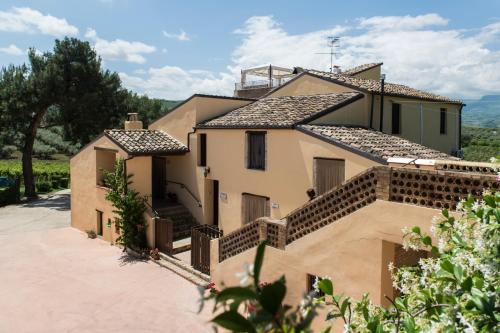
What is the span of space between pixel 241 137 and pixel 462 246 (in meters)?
12.9

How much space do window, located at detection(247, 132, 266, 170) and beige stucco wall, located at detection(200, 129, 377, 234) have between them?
231mm

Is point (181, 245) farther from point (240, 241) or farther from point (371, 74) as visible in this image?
point (371, 74)

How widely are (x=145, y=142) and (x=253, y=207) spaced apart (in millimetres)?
6295

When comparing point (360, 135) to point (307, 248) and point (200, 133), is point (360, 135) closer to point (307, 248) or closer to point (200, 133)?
point (307, 248)

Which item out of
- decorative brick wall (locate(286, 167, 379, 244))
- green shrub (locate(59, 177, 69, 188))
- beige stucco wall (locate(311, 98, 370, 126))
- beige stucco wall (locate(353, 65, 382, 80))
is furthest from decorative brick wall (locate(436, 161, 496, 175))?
green shrub (locate(59, 177, 69, 188))

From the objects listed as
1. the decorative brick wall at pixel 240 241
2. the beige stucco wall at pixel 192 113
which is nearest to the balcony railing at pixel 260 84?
the beige stucco wall at pixel 192 113

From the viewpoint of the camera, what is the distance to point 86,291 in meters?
13.3

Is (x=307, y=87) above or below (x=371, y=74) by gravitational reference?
below

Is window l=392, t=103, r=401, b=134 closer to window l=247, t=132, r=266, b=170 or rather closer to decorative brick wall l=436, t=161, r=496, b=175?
window l=247, t=132, r=266, b=170

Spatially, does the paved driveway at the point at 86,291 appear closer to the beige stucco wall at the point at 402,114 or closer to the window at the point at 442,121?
the beige stucco wall at the point at 402,114

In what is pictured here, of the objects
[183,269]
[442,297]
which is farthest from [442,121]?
[442,297]

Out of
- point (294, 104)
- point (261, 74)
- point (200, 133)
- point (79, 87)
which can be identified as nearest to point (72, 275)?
point (200, 133)

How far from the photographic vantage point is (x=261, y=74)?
91.3 ft

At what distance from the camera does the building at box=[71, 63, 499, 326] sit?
798cm
